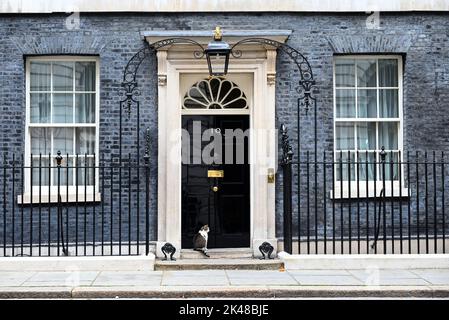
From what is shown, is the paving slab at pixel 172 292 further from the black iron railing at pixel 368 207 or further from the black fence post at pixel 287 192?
the black iron railing at pixel 368 207

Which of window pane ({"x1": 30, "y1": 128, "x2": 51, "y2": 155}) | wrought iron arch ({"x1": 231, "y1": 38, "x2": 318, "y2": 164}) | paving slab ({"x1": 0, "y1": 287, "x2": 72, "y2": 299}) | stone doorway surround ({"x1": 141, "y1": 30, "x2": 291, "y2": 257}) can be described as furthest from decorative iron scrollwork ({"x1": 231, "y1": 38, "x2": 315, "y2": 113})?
paving slab ({"x1": 0, "y1": 287, "x2": 72, "y2": 299})

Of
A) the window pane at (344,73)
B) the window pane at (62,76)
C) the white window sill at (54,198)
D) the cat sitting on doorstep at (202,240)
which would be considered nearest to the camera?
the cat sitting on doorstep at (202,240)

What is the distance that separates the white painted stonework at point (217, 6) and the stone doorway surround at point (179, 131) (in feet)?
1.55

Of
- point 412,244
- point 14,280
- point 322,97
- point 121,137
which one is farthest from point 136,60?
point 412,244

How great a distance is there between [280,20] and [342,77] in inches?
57.8

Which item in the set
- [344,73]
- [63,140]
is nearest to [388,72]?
[344,73]

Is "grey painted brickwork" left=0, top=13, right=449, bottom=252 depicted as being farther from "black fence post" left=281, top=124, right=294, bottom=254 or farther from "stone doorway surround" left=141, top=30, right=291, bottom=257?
"black fence post" left=281, top=124, right=294, bottom=254

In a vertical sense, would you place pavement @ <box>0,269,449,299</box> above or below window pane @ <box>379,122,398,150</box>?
below

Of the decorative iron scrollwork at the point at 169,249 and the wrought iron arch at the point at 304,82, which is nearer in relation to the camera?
the decorative iron scrollwork at the point at 169,249

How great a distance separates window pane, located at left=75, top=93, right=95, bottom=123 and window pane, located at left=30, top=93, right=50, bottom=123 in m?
0.49

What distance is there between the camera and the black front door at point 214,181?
11570 millimetres

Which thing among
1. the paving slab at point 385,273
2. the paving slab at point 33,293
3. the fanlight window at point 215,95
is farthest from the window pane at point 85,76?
the paving slab at point 385,273

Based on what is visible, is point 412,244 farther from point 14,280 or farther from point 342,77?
point 14,280

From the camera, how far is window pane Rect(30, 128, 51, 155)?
11.5m
